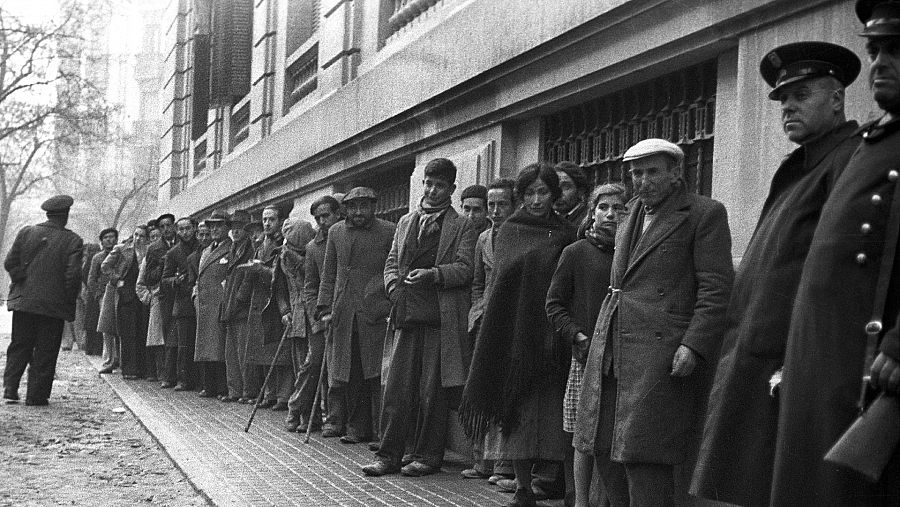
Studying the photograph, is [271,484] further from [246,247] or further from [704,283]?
[246,247]

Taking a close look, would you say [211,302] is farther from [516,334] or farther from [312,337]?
[516,334]

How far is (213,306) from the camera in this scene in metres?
15.6

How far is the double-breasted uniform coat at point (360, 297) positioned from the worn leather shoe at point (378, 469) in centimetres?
143

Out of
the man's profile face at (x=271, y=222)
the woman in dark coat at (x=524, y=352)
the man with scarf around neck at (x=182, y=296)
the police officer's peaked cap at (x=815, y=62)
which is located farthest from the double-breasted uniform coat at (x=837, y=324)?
the man with scarf around neck at (x=182, y=296)

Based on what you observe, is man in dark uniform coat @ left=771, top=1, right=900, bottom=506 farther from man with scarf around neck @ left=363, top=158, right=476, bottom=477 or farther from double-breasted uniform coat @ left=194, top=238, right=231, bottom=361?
double-breasted uniform coat @ left=194, top=238, right=231, bottom=361

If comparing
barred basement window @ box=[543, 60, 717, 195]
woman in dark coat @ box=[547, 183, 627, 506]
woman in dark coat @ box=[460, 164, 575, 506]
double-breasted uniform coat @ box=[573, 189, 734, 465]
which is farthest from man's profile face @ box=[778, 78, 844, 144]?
barred basement window @ box=[543, 60, 717, 195]

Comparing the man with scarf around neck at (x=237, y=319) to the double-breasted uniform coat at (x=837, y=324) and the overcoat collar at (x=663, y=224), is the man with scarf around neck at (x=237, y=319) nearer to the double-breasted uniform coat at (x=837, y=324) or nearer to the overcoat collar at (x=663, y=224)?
the overcoat collar at (x=663, y=224)

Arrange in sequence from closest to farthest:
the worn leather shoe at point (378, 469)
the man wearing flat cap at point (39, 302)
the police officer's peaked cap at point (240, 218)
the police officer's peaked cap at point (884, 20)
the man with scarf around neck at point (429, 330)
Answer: the police officer's peaked cap at point (884, 20), the worn leather shoe at point (378, 469), the man with scarf around neck at point (429, 330), the man wearing flat cap at point (39, 302), the police officer's peaked cap at point (240, 218)

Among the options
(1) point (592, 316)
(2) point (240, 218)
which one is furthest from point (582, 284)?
(2) point (240, 218)

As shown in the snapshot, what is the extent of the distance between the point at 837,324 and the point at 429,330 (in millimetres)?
5583

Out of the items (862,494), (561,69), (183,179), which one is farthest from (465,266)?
(183,179)

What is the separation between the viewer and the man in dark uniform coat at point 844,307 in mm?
3512

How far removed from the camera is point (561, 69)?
9.43 m

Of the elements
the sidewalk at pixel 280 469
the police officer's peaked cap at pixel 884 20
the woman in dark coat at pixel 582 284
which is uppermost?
the police officer's peaked cap at pixel 884 20
